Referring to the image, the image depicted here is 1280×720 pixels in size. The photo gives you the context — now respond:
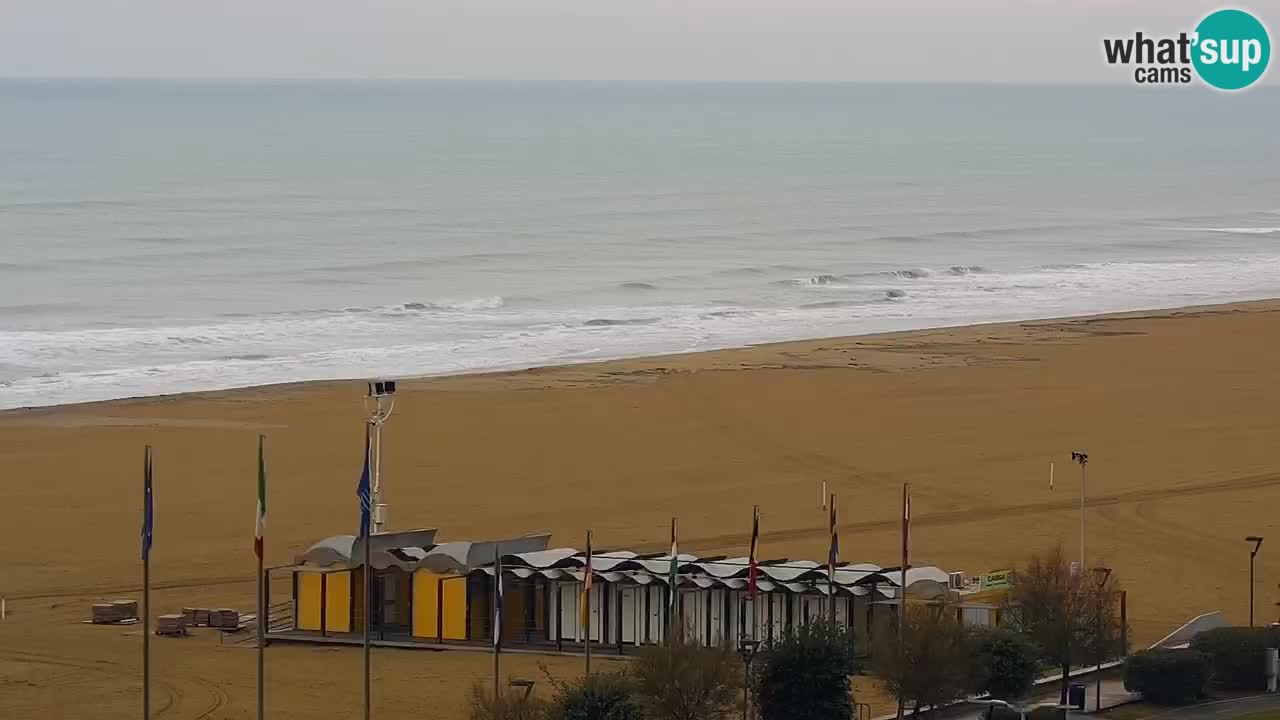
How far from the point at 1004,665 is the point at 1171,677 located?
7.57ft

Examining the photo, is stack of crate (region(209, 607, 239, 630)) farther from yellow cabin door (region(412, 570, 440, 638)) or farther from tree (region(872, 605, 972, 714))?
tree (region(872, 605, 972, 714))

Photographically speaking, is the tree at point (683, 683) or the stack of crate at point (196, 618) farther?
the stack of crate at point (196, 618)

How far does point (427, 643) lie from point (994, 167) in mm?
164217

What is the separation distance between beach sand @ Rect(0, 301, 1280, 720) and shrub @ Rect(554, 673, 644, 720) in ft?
15.6

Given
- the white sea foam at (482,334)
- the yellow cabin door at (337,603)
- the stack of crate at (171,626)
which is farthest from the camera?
the white sea foam at (482,334)

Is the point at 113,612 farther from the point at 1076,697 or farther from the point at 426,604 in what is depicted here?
the point at 1076,697

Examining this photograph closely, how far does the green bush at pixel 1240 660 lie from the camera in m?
30.1

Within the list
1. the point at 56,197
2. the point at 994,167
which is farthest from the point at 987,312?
the point at 994,167

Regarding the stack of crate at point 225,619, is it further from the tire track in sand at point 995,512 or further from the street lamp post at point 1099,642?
the street lamp post at point 1099,642

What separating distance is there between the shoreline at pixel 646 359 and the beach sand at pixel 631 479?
1.25ft

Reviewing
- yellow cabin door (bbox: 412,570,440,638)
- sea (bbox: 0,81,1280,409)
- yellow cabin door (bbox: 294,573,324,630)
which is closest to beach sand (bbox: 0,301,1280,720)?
yellow cabin door (bbox: 412,570,440,638)

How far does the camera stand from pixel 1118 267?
101 meters

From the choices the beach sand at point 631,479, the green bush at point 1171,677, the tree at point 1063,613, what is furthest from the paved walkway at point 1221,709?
the beach sand at point 631,479

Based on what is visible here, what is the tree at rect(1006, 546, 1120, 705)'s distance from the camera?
3009 cm
